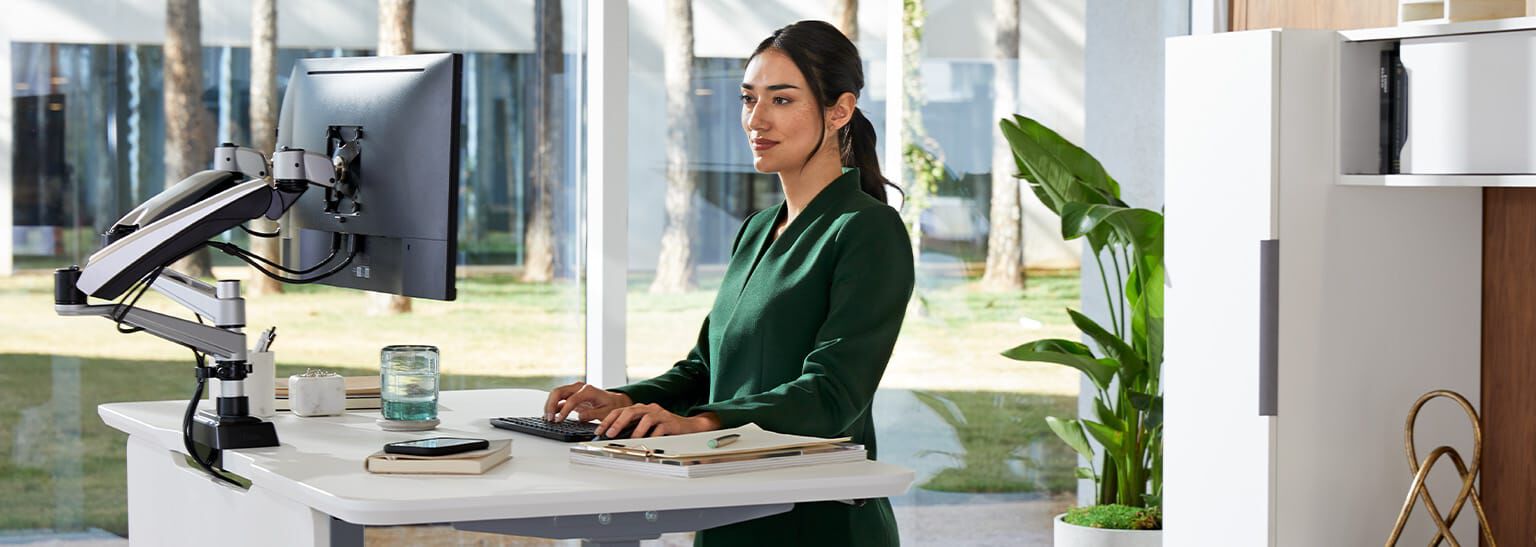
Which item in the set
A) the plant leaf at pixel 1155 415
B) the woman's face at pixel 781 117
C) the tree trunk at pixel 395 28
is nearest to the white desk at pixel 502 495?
the woman's face at pixel 781 117

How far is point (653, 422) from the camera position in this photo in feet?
7.55

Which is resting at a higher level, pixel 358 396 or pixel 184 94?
pixel 184 94

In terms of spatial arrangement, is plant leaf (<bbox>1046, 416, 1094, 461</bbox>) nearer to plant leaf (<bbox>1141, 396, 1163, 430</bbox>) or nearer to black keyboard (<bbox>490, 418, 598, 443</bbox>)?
plant leaf (<bbox>1141, 396, 1163, 430</bbox>)

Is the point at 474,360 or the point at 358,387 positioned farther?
the point at 474,360

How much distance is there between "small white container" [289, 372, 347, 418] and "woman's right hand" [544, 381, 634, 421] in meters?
0.45

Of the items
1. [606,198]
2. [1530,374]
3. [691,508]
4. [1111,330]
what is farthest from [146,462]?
[1111,330]

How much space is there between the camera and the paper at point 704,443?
210 centimetres

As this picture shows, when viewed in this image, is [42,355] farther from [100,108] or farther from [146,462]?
[146,462]

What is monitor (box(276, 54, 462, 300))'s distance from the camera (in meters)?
2.32

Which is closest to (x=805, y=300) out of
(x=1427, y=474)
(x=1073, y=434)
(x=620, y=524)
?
(x=620, y=524)

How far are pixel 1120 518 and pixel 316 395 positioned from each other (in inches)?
93.1

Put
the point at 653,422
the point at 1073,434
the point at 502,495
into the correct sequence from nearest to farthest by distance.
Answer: the point at 502,495
the point at 653,422
the point at 1073,434

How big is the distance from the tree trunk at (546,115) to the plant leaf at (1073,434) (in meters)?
1.50

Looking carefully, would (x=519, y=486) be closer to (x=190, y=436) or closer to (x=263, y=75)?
(x=190, y=436)
